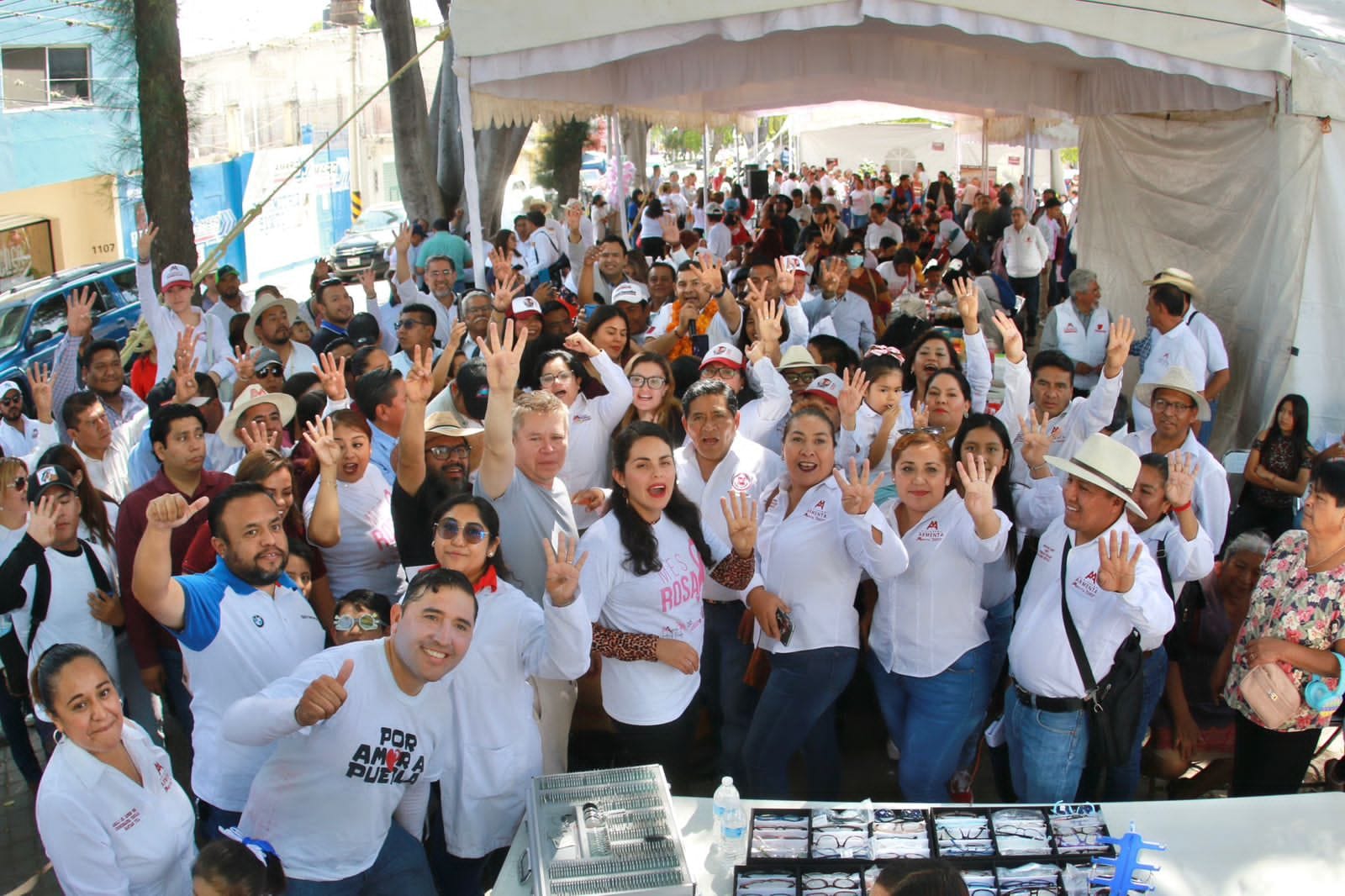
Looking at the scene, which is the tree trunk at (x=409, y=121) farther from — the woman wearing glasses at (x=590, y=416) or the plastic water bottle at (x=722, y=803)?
the plastic water bottle at (x=722, y=803)

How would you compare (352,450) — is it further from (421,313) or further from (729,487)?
(421,313)

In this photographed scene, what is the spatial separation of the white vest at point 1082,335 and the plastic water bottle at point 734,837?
5.49 m

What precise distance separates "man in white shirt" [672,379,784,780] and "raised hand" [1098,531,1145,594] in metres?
1.37

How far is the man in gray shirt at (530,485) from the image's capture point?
3.68 meters

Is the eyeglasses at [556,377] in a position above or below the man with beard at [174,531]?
above

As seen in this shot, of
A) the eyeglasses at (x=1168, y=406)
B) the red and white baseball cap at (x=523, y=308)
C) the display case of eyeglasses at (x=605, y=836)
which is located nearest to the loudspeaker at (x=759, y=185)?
the red and white baseball cap at (x=523, y=308)

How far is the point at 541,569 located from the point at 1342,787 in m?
3.00

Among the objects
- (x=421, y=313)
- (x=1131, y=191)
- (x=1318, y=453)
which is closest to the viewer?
(x=1318, y=453)

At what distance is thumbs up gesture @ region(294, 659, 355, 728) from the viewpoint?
2.67 meters

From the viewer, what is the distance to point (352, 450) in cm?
413

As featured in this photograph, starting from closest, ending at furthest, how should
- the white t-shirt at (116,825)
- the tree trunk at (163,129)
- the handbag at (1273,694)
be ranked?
the white t-shirt at (116,825), the handbag at (1273,694), the tree trunk at (163,129)

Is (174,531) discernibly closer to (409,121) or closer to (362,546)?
(362,546)

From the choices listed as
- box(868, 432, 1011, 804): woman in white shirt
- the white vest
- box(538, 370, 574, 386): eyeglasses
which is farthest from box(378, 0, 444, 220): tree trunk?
box(868, 432, 1011, 804): woman in white shirt

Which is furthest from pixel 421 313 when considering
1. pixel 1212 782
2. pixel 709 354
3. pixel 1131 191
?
pixel 1131 191
